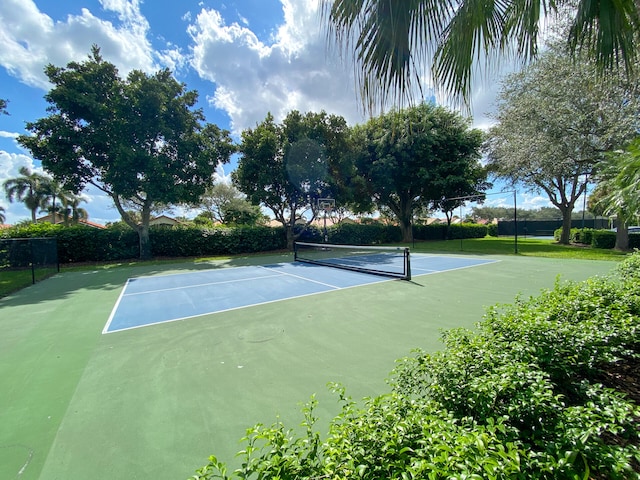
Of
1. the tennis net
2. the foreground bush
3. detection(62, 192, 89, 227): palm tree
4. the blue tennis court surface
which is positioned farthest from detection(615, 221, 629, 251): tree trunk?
detection(62, 192, 89, 227): palm tree

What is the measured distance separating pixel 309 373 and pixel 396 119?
111 inches

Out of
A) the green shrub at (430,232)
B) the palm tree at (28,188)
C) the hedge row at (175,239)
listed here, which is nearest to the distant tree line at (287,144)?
the hedge row at (175,239)

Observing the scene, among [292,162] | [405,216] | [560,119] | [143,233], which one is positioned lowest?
[143,233]

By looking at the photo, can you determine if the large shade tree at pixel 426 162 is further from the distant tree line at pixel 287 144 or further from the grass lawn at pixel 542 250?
the grass lawn at pixel 542 250

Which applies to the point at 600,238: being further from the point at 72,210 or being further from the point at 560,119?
the point at 72,210

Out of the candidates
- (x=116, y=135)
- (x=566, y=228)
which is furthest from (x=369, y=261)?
(x=566, y=228)

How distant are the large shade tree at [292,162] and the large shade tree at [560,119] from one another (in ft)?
32.6

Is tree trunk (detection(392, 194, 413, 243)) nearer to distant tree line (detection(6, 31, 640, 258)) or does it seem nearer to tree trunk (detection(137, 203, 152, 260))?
distant tree line (detection(6, 31, 640, 258))

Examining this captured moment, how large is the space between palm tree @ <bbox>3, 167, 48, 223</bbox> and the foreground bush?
4416 cm

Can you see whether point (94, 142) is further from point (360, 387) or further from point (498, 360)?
point (498, 360)

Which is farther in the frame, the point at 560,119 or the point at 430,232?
the point at 430,232

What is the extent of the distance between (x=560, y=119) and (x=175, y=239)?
21.1 meters

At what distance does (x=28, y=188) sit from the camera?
104 ft

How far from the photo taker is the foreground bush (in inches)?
41.8
